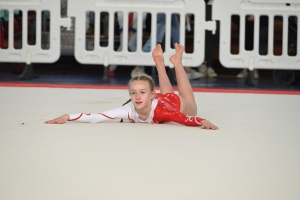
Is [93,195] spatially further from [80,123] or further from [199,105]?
[199,105]

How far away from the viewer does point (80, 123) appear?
4324mm

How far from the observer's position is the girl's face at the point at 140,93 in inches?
159

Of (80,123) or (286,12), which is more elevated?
(286,12)

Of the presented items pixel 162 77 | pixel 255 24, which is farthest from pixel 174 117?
pixel 255 24

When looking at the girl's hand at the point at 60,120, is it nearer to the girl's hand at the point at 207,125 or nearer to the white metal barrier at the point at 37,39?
the girl's hand at the point at 207,125

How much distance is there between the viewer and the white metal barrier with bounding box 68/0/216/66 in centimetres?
731

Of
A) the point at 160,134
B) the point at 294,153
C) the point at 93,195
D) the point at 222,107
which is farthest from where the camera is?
the point at 222,107

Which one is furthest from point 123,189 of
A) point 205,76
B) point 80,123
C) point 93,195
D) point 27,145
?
point 205,76

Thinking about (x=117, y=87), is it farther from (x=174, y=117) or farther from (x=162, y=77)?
(x=174, y=117)

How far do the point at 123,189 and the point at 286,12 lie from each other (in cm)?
500

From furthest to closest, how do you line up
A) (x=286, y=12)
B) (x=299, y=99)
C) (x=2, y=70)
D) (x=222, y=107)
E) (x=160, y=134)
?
(x=2, y=70), (x=286, y=12), (x=299, y=99), (x=222, y=107), (x=160, y=134)

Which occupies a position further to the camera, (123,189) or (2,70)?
(2,70)

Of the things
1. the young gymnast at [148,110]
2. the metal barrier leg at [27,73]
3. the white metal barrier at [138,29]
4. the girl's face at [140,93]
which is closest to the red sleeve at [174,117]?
the young gymnast at [148,110]

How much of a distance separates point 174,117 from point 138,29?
3.37 m
